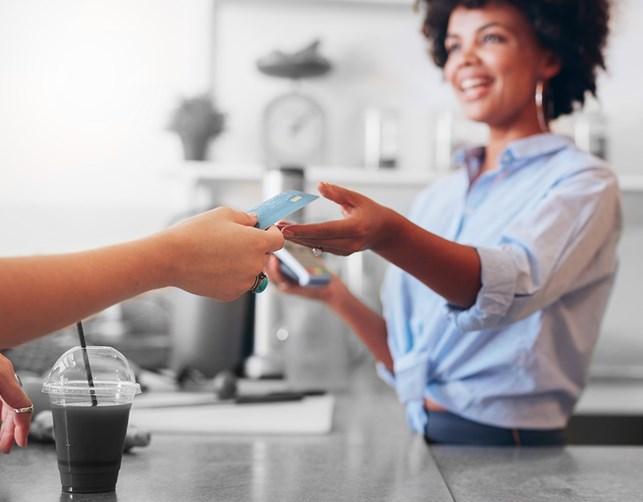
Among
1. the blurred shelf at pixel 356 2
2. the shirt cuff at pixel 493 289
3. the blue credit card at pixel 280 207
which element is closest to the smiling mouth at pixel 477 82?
the shirt cuff at pixel 493 289

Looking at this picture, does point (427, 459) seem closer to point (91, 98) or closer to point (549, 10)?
point (549, 10)

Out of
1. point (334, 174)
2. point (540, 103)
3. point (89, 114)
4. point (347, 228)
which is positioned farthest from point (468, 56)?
point (89, 114)

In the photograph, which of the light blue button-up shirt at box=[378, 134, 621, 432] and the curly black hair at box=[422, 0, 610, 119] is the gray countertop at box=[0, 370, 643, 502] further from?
the curly black hair at box=[422, 0, 610, 119]

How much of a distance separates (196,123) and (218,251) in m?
1.73

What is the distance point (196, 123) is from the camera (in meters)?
2.49

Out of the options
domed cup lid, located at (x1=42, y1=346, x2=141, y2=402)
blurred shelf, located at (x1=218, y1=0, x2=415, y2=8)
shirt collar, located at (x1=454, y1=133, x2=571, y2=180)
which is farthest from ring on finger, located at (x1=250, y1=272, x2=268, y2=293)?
blurred shelf, located at (x1=218, y1=0, x2=415, y2=8)

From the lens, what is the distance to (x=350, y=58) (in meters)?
2.70

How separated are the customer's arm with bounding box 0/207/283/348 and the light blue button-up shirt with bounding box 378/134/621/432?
1.31 feet

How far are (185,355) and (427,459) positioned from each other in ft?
3.14

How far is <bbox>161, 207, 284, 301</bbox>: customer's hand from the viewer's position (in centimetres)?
80

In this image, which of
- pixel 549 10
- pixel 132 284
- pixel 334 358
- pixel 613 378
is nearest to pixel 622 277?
pixel 613 378

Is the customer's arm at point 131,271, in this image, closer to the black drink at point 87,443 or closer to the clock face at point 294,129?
the black drink at point 87,443

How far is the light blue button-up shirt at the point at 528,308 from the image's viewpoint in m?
1.16

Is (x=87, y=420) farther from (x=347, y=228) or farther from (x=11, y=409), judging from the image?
(x=347, y=228)
